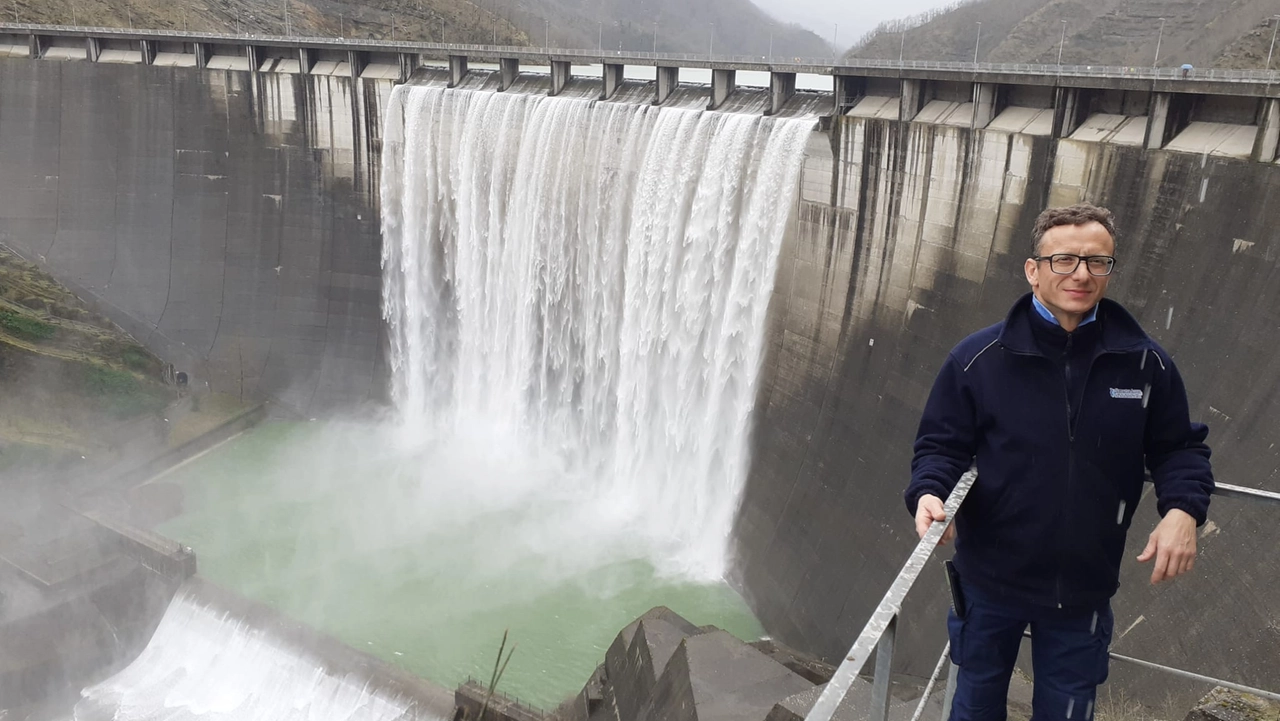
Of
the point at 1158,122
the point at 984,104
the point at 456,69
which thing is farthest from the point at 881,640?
the point at 456,69

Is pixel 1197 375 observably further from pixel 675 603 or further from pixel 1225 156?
pixel 675 603

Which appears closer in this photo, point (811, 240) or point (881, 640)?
point (881, 640)

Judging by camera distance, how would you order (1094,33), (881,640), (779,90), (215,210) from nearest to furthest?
1. (881,640)
2. (779,90)
3. (215,210)
4. (1094,33)

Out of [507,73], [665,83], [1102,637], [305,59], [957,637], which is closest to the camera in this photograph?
[1102,637]

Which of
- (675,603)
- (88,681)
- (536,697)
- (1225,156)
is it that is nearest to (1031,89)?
(1225,156)

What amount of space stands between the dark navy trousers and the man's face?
40.1 inches

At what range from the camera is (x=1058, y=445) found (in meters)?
3.14

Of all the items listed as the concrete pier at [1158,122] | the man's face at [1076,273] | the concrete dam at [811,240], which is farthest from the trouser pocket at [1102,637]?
the concrete pier at [1158,122]

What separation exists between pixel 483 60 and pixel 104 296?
41.1 feet

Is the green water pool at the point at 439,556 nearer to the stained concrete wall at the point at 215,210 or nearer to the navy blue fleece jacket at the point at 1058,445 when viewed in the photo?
the stained concrete wall at the point at 215,210

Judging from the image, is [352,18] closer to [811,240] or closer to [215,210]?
[215,210]

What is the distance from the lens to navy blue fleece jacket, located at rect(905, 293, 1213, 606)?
3.15m

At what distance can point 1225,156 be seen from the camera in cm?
1064

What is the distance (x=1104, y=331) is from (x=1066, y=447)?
1.38ft
